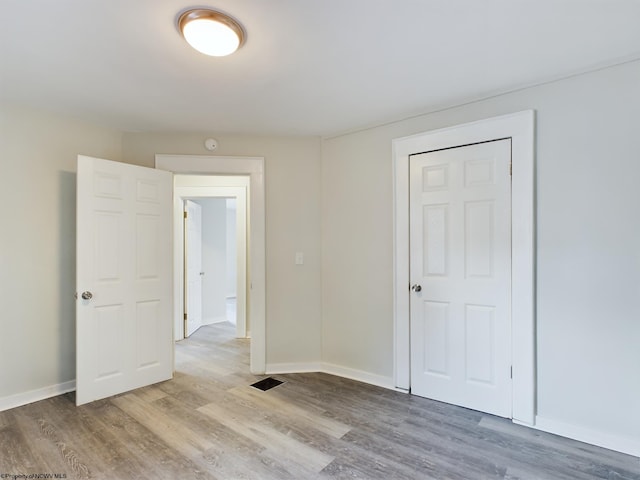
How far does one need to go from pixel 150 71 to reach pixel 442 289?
2.64m

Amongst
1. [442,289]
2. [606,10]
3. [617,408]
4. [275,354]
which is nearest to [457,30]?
[606,10]

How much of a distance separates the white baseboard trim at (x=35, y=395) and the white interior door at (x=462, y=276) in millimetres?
3017

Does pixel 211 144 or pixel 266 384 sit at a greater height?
pixel 211 144

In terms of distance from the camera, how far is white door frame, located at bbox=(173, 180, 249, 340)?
469cm

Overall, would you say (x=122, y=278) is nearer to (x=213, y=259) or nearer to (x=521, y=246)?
(x=213, y=259)

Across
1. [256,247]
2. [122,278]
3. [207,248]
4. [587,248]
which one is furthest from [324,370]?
[207,248]

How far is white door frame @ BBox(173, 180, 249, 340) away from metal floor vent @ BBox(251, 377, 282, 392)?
1.63 meters

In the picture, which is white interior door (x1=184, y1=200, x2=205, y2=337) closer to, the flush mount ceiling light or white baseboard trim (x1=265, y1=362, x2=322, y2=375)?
white baseboard trim (x1=265, y1=362, x2=322, y2=375)

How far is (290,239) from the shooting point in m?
3.49

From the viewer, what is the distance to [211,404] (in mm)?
2723

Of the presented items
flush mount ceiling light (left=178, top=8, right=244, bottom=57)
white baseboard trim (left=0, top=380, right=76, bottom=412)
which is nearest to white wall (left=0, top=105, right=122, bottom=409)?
white baseboard trim (left=0, top=380, right=76, bottom=412)

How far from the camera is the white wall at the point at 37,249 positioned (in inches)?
105

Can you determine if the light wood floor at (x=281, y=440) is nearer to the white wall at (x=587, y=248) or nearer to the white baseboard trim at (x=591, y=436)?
the white baseboard trim at (x=591, y=436)

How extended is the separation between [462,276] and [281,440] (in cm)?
178
